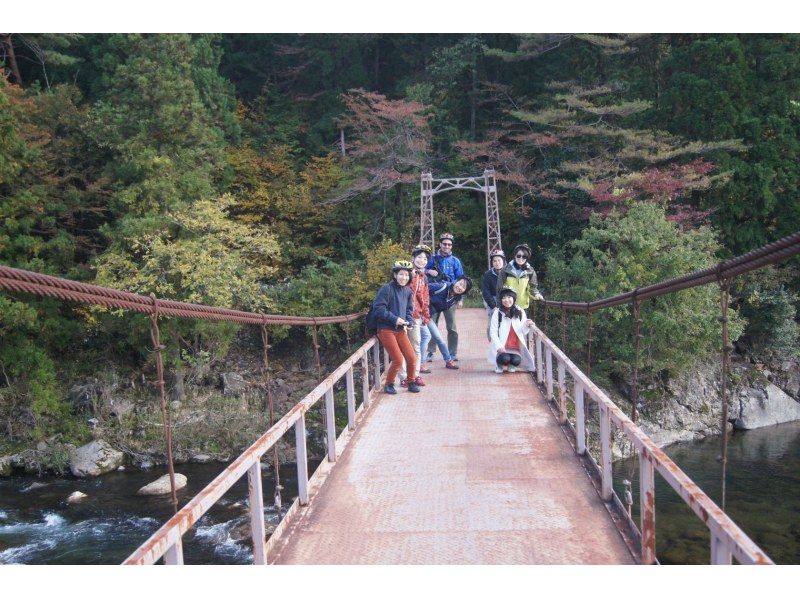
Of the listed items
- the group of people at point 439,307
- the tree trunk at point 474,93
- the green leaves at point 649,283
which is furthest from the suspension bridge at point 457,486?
the tree trunk at point 474,93

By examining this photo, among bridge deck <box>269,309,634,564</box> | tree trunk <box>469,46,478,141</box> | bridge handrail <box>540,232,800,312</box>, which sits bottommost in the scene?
bridge deck <box>269,309,634,564</box>

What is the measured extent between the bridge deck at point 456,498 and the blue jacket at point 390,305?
84cm

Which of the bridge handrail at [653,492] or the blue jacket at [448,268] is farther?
the blue jacket at [448,268]

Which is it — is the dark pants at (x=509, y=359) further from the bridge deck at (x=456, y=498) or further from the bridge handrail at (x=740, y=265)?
the bridge handrail at (x=740, y=265)

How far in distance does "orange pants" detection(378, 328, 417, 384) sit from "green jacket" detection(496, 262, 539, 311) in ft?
4.46

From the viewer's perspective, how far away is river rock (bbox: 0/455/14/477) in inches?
595

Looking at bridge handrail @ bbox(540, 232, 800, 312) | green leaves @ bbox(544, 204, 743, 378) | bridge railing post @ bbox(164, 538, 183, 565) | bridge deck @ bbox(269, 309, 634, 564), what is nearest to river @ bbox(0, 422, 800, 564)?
green leaves @ bbox(544, 204, 743, 378)

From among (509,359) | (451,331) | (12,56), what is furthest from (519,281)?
(12,56)

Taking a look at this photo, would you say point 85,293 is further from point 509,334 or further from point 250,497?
point 509,334

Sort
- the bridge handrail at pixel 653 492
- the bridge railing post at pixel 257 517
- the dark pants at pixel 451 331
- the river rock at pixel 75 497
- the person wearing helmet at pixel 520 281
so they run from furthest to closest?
1. the river rock at pixel 75 497
2. the dark pants at pixel 451 331
3. the person wearing helmet at pixel 520 281
4. the bridge railing post at pixel 257 517
5. the bridge handrail at pixel 653 492

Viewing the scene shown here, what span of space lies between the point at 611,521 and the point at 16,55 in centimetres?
2207

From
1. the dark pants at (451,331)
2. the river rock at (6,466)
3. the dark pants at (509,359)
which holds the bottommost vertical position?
the river rock at (6,466)

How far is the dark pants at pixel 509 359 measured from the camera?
8.42m

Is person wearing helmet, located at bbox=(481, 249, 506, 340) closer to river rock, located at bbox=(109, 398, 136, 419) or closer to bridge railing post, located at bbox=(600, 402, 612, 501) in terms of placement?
bridge railing post, located at bbox=(600, 402, 612, 501)
